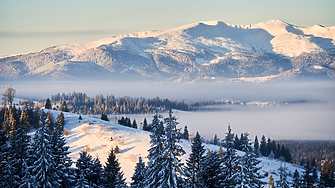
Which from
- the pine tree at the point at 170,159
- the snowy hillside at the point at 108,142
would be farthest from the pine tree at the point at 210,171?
the snowy hillside at the point at 108,142

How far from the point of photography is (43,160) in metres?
29.8

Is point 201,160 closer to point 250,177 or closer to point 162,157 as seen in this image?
point 250,177

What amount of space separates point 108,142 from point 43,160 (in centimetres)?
5965

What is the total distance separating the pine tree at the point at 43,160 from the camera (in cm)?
2948

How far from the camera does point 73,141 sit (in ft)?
304

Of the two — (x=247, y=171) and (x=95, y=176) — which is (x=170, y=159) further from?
(x=95, y=176)

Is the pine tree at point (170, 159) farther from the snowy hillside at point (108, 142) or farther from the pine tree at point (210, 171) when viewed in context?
the snowy hillside at point (108, 142)

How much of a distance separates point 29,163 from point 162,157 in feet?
49.8

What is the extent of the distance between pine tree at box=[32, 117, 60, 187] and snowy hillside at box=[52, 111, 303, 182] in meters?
41.6

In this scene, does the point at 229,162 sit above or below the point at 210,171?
above

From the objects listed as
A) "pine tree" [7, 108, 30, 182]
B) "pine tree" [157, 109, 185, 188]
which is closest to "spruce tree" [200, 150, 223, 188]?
"pine tree" [157, 109, 185, 188]

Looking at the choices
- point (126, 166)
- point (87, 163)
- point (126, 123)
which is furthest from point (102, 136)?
point (87, 163)

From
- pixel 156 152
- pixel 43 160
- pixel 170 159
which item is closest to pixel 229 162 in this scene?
pixel 170 159

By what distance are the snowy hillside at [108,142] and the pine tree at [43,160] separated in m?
41.6
